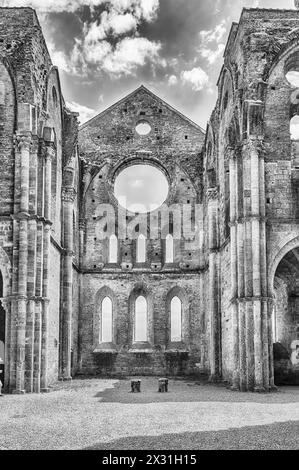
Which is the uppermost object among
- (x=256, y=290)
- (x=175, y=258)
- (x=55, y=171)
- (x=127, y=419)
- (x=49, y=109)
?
(x=49, y=109)

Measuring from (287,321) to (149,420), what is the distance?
13625mm

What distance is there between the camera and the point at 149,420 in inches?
485

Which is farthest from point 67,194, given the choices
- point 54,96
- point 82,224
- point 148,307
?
point 148,307

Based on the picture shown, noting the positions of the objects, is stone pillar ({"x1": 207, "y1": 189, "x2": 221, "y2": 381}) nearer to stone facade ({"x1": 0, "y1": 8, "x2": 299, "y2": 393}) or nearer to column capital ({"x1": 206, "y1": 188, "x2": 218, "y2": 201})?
stone facade ({"x1": 0, "y1": 8, "x2": 299, "y2": 393})

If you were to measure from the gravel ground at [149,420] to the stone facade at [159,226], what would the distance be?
2.91 m

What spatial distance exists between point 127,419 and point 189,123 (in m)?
21.5

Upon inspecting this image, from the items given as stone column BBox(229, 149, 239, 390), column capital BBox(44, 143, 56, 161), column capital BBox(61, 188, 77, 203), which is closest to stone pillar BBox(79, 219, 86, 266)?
column capital BBox(61, 188, 77, 203)

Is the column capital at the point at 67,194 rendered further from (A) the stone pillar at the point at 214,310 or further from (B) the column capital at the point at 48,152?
(A) the stone pillar at the point at 214,310

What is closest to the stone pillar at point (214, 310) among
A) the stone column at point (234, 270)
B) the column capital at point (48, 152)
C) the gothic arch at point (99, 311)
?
the stone column at point (234, 270)

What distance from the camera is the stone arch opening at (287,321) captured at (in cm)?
2364

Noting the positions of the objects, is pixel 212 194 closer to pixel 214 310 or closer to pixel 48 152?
pixel 214 310
